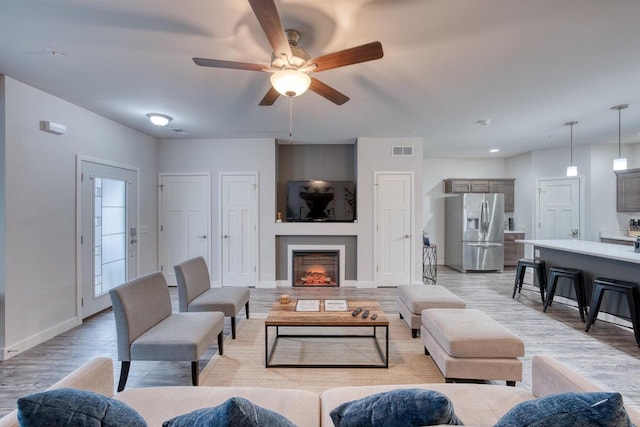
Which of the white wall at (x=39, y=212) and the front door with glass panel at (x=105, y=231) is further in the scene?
the front door with glass panel at (x=105, y=231)

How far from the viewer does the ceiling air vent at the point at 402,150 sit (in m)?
5.11

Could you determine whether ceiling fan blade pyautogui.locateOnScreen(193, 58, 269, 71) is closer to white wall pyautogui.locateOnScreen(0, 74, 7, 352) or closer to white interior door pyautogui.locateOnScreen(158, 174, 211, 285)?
white wall pyautogui.locateOnScreen(0, 74, 7, 352)

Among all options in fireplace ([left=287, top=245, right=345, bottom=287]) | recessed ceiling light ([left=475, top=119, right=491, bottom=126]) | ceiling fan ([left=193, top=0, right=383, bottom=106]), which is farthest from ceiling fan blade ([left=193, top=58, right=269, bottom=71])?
fireplace ([left=287, top=245, right=345, bottom=287])

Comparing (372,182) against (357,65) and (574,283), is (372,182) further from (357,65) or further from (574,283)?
(574,283)

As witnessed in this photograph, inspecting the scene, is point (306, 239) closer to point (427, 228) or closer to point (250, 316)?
point (250, 316)

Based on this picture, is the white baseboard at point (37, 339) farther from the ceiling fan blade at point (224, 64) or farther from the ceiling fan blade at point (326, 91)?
the ceiling fan blade at point (326, 91)

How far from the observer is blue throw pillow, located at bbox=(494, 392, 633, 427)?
78 centimetres

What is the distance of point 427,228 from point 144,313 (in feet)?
21.0

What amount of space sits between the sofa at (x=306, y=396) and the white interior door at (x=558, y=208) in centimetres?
573

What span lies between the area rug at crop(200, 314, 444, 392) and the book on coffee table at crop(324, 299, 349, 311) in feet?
1.40

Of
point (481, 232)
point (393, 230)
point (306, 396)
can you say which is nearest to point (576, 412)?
point (306, 396)

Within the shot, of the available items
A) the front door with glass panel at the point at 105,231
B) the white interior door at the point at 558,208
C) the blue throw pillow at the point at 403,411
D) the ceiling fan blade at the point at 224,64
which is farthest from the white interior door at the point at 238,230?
the white interior door at the point at 558,208

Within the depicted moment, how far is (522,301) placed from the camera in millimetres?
4332

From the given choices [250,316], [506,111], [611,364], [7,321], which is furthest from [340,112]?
[7,321]
